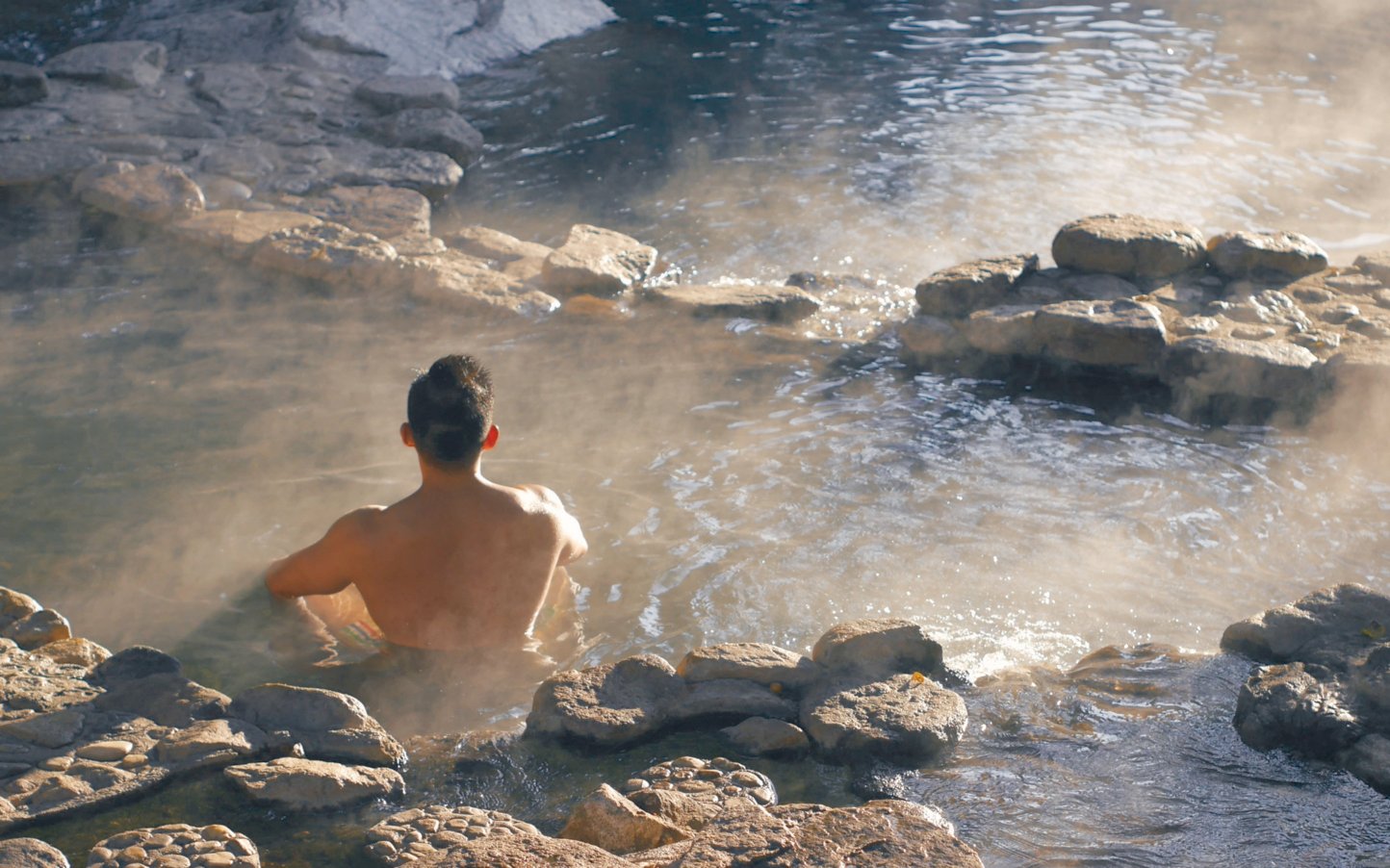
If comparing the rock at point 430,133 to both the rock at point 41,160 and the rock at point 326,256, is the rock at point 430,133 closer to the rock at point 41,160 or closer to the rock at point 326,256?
the rock at point 41,160

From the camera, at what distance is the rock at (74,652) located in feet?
11.4

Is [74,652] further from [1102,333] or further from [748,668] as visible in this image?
[1102,333]

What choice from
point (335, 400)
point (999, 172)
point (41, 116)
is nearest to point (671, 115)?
point (999, 172)

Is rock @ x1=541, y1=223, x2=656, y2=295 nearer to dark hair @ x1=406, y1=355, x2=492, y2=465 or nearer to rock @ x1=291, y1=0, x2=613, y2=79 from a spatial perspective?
dark hair @ x1=406, y1=355, x2=492, y2=465

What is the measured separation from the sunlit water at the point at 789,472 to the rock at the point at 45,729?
0.36 metres

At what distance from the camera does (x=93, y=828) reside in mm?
2725

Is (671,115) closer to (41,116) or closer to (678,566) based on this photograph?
(41,116)

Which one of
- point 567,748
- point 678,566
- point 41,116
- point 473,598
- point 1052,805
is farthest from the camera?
point 41,116

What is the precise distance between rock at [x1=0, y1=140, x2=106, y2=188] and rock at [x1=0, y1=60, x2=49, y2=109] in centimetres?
81

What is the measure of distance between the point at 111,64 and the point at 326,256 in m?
4.62

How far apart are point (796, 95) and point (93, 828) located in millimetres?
10441

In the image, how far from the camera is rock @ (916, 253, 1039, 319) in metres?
7.00

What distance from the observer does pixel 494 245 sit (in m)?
8.08

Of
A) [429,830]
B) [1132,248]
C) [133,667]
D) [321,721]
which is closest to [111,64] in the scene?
[1132,248]
